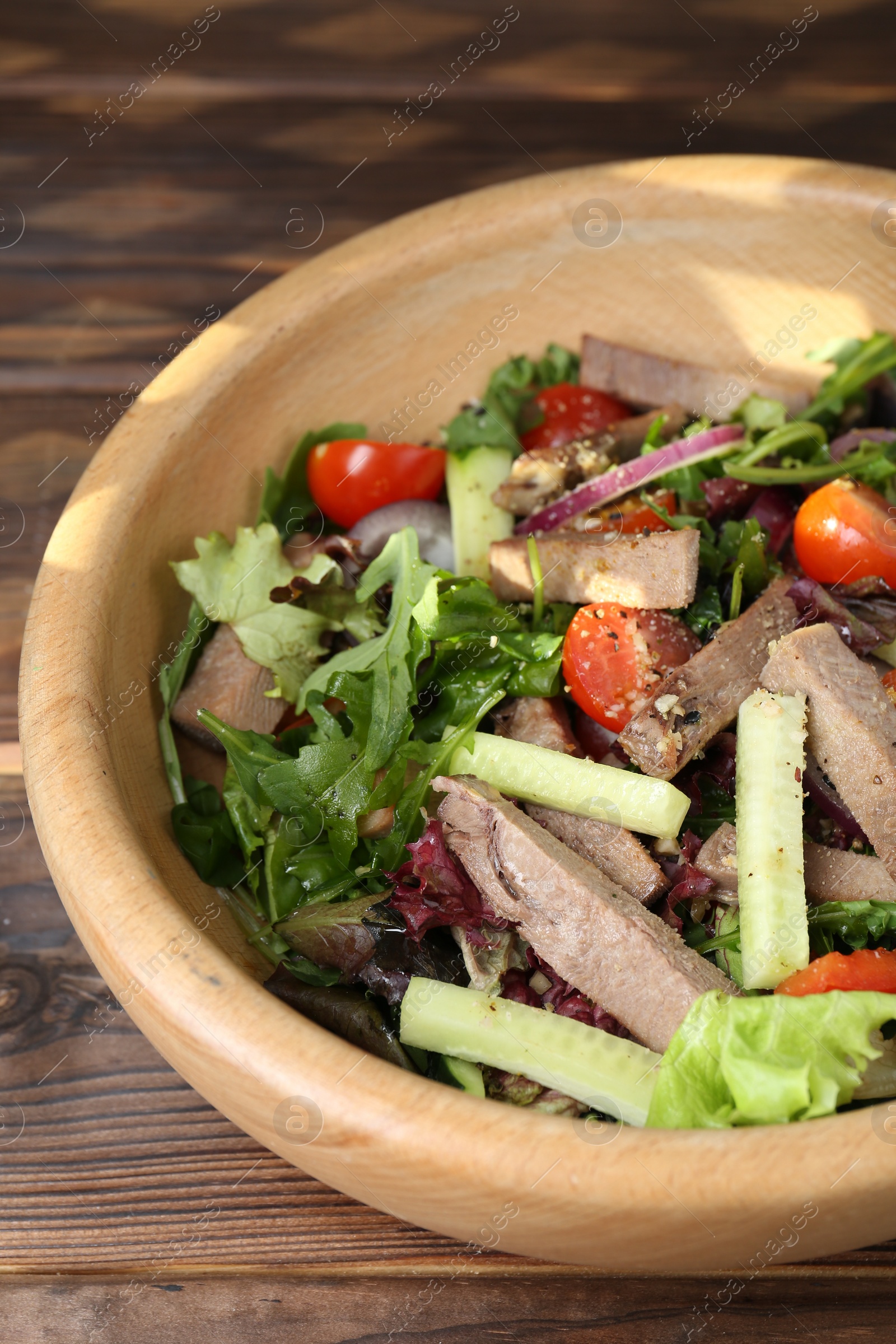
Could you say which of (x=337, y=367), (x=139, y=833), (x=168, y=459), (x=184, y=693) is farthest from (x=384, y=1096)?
(x=337, y=367)

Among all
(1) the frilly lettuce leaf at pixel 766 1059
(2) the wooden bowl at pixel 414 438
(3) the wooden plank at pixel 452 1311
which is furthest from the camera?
(3) the wooden plank at pixel 452 1311

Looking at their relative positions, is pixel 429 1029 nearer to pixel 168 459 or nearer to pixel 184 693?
pixel 184 693

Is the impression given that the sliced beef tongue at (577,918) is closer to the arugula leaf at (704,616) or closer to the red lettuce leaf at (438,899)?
the red lettuce leaf at (438,899)

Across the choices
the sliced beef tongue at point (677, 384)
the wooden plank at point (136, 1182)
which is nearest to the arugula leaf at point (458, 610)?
the sliced beef tongue at point (677, 384)

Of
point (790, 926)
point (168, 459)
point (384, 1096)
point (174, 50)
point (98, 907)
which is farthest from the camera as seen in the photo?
point (174, 50)

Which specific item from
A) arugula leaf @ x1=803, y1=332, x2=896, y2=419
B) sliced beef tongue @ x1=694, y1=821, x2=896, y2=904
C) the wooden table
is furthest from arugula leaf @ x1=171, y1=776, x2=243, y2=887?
arugula leaf @ x1=803, y1=332, x2=896, y2=419

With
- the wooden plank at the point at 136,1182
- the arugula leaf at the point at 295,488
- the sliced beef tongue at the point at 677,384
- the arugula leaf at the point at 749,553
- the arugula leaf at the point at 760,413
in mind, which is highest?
the sliced beef tongue at the point at 677,384

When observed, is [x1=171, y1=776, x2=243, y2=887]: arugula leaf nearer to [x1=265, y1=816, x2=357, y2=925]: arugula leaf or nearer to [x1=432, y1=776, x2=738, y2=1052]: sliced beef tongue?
[x1=265, y1=816, x2=357, y2=925]: arugula leaf
